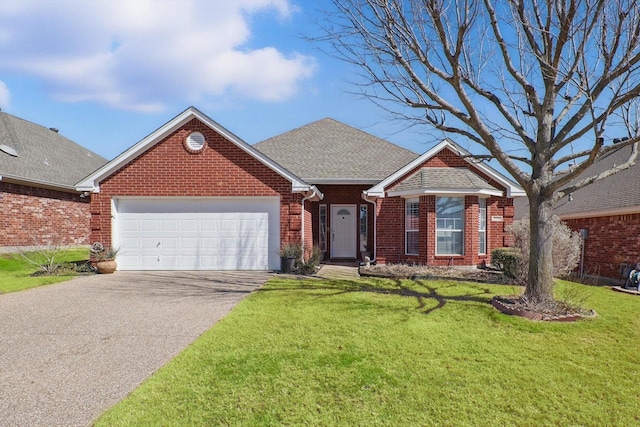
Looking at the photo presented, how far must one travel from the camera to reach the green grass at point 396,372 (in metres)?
3.54

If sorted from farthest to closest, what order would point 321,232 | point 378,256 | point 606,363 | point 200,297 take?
point 321,232 < point 378,256 < point 200,297 < point 606,363

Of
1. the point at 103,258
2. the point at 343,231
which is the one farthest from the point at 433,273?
the point at 103,258

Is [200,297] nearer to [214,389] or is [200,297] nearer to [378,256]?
[214,389]

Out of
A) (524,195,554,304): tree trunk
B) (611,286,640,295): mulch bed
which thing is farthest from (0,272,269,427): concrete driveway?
(611,286,640,295): mulch bed

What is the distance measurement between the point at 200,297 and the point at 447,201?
8.84m

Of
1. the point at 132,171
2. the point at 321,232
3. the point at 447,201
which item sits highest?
the point at 132,171

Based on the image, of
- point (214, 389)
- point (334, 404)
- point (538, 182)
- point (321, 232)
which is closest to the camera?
point (334, 404)

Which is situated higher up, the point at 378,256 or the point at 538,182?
the point at 538,182

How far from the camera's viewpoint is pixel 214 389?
3.98 metres

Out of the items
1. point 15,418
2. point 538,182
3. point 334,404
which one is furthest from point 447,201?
point 15,418

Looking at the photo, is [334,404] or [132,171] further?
[132,171]

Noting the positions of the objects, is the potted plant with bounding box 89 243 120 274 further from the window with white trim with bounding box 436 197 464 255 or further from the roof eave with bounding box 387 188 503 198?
the window with white trim with bounding box 436 197 464 255

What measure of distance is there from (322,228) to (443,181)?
5.82 metres

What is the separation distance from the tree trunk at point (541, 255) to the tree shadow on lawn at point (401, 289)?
0.99 m
